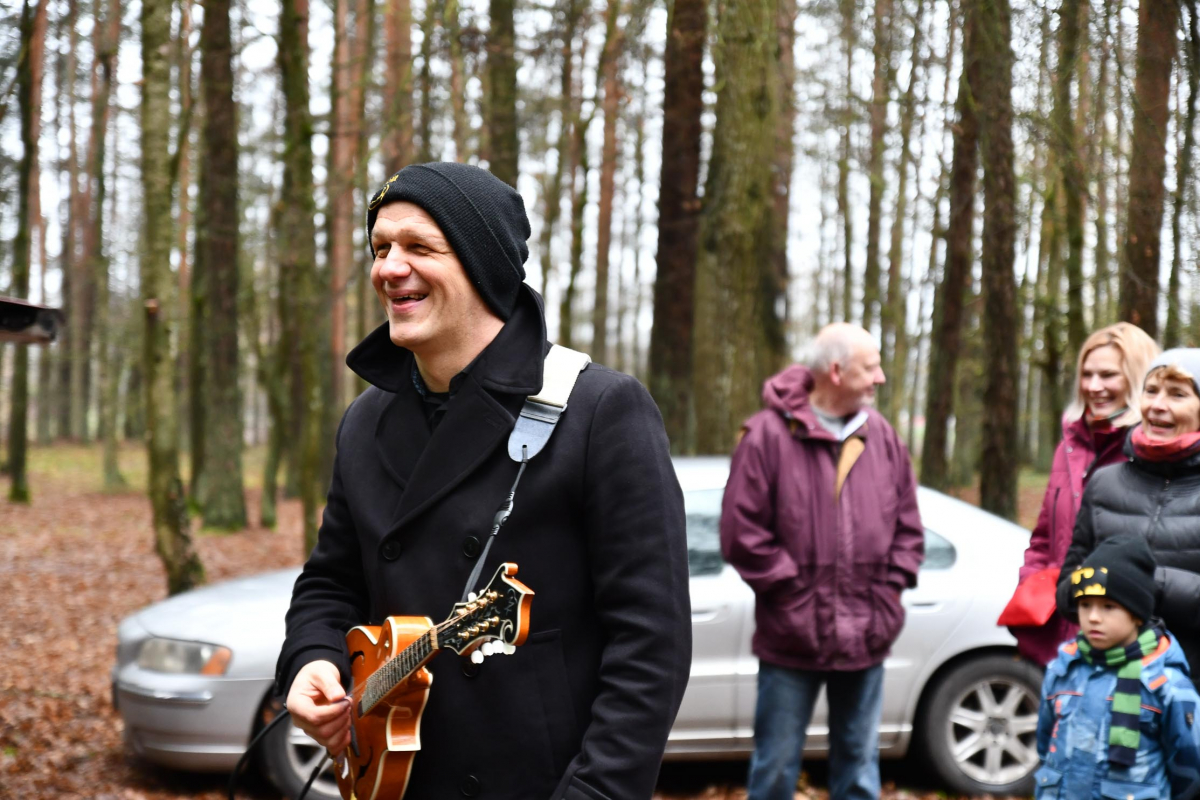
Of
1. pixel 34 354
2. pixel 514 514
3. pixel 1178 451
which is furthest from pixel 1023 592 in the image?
pixel 34 354

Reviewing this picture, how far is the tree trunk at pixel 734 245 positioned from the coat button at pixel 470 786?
6234 millimetres

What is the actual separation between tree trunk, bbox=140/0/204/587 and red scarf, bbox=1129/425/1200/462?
6886 mm

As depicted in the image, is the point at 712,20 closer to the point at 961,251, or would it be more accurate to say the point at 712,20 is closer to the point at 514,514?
the point at 514,514

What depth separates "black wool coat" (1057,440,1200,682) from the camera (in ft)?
11.2

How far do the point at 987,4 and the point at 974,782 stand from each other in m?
3.62

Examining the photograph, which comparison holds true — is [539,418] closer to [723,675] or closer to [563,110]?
[723,675]

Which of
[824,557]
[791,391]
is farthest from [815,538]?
[791,391]

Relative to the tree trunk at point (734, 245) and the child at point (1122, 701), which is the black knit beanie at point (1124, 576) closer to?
Answer: the child at point (1122, 701)

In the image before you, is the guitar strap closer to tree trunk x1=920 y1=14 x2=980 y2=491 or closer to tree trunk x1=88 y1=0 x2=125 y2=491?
tree trunk x1=920 y1=14 x2=980 y2=491

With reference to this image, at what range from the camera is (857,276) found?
37750 mm

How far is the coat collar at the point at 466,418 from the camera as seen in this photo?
2.18 m

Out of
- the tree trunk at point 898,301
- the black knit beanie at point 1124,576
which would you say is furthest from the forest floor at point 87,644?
the tree trunk at point 898,301

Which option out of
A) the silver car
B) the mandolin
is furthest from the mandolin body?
the silver car

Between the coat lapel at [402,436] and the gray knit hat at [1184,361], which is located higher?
the gray knit hat at [1184,361]
